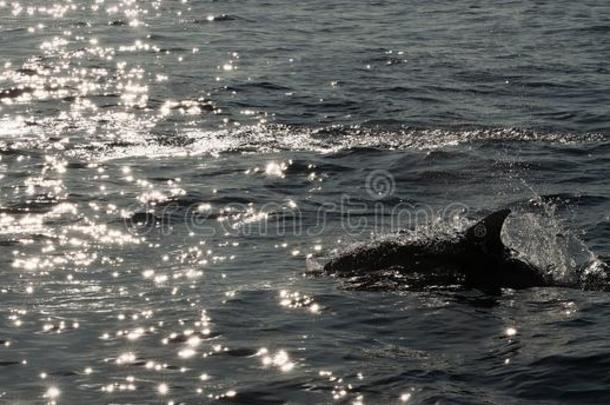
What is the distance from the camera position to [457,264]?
14109 millimetres

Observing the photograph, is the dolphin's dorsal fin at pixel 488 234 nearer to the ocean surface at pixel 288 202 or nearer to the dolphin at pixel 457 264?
the dolphin at pixel 457 264

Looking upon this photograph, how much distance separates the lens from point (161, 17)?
35.7m

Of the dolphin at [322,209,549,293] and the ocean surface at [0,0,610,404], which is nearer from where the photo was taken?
the ocean surface at [0,0,610,404]

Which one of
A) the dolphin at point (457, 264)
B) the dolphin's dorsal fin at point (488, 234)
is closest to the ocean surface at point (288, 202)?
the dolphin at point (457, 264)

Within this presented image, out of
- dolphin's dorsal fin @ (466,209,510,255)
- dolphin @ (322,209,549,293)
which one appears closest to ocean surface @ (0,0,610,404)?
dolphin @ (322,209,549,293)

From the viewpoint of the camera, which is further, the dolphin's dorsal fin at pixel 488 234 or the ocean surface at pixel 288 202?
the dolphin's dorsal fin at pixel 488 234

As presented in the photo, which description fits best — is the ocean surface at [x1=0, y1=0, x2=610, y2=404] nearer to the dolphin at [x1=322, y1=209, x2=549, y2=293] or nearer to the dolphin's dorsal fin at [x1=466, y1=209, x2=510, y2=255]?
the dolphin at [x1=322, y1=209, x2=549, y2=293]

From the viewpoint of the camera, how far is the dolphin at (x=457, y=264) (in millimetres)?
13859

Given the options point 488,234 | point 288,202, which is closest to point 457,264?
point 488,234

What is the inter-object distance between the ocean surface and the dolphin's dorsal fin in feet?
2.37

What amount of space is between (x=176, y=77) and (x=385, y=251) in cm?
1317

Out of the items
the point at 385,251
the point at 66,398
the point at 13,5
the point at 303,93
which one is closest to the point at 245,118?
the point at 303,93

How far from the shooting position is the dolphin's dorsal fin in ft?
45.2

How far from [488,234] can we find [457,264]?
0.54m
